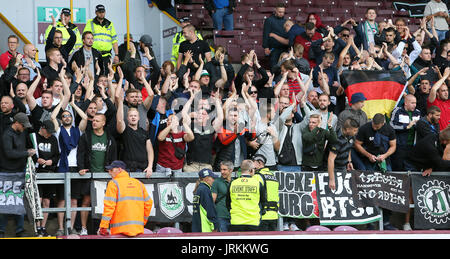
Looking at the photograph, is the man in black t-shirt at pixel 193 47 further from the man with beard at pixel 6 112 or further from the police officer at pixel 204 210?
the police officer at pixel 204 210

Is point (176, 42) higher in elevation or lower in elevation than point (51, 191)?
higher

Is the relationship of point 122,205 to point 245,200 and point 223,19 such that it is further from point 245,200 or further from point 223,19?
point 223,19

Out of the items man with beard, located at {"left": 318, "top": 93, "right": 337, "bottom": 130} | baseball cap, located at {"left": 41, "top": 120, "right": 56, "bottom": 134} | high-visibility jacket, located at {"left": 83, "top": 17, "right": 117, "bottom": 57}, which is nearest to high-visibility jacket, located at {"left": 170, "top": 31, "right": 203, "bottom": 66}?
high-visibility jacket, located at {"left": 83, "top": 17, "right": 117, "bottom": 57}

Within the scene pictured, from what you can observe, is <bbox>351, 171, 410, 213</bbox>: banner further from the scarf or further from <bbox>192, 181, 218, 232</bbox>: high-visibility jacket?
the scarf

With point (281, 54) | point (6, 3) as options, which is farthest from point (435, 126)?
point (6, 3)

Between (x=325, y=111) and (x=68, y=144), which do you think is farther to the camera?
(x=325, y=111)

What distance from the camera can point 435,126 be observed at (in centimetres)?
1484

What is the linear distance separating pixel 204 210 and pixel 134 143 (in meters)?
1.81

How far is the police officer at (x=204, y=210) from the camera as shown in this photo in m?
12.3

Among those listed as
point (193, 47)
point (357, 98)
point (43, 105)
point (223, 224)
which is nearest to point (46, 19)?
point (193, 47)

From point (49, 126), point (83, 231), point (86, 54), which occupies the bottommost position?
point (83, 231)

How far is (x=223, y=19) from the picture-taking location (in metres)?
19.4

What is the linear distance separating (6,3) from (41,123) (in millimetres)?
9008

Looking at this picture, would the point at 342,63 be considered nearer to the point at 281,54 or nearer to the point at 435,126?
the point at 281,54
